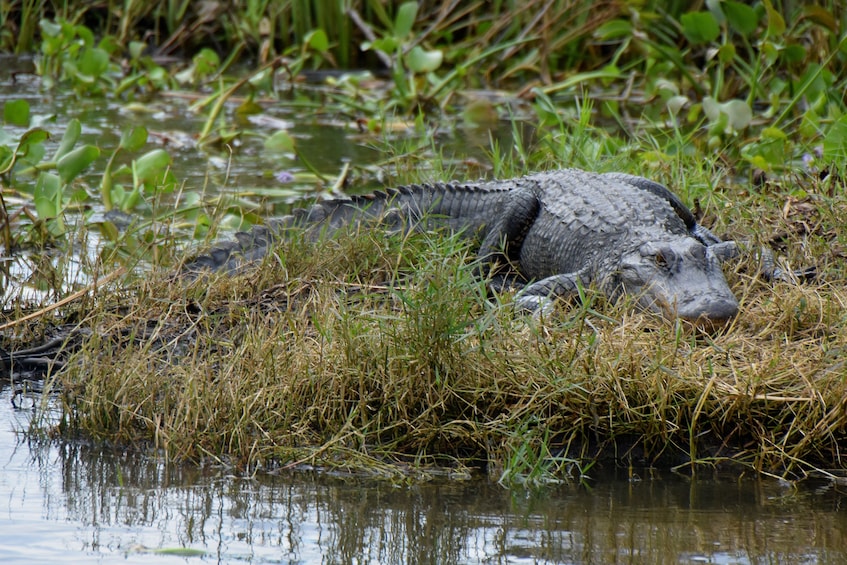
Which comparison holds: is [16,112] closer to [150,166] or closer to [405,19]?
[150,166]

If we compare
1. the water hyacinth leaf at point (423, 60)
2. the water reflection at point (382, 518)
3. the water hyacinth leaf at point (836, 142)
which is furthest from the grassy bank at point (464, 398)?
the water hyacinth leaf at point (423, 60)

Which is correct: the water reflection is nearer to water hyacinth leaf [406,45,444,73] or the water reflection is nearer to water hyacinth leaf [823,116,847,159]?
water hyacinth leaf [823,116,847,159]

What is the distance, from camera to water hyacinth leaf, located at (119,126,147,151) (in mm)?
5598

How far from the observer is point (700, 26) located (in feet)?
22.4

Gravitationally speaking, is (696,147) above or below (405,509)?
above

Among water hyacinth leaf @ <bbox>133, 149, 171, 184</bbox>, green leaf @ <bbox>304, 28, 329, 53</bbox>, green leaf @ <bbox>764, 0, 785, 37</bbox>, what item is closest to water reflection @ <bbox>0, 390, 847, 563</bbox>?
water hyacinth leaf @ <bbox>133, 149, 171, 184</bbox>

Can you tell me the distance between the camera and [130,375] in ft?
10.9

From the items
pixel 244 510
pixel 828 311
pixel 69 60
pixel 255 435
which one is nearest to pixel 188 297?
pixel 255 435

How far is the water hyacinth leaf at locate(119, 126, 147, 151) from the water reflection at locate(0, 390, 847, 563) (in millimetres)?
2677

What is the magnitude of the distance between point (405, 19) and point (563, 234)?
3.93m

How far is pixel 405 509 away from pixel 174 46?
854 cm

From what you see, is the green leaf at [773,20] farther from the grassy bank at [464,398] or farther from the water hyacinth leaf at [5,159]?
the water hyacinth leaf at [5,159]

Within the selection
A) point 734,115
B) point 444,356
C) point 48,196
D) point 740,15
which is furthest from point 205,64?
point 444,356

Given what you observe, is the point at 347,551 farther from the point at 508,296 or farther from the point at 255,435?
the point at 508,296
